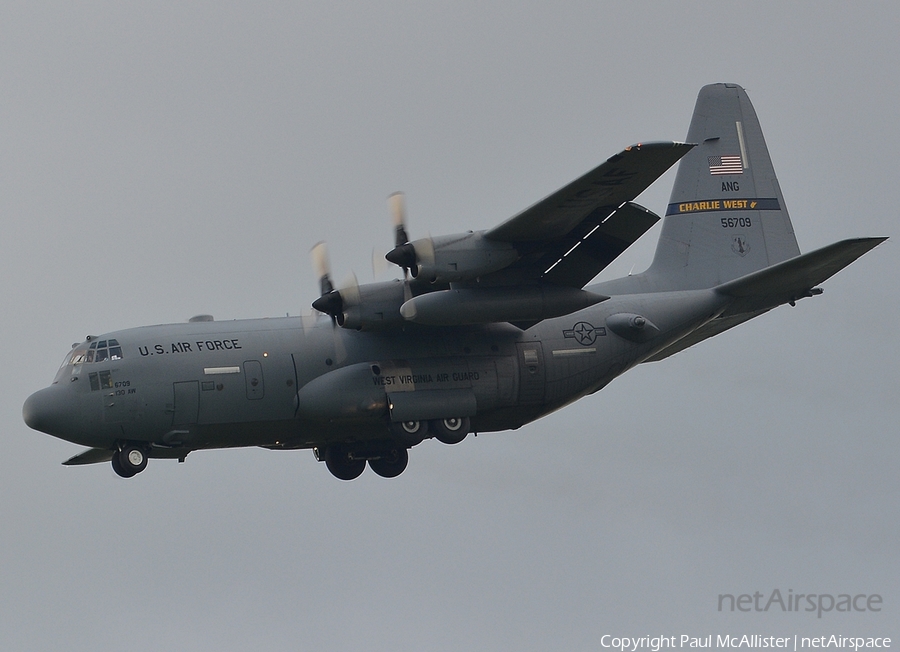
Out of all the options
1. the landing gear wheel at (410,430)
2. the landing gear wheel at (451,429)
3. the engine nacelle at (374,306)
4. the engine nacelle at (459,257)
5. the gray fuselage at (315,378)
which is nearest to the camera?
the engine nacelle at (459,257)

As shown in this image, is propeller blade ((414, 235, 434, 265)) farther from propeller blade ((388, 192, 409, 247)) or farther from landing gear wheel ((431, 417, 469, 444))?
landing gear wheel ((431, 417, 469, 444))

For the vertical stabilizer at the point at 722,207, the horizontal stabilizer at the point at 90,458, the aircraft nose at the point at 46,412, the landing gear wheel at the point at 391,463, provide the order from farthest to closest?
the vertical stabilizer at the point at 722,207
the horizontal stabilizer at the point at 90,458
the landing gear wheel at the point at 391,463
the aircraft nose at the point at 46,412

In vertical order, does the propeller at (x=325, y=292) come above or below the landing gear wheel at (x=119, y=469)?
above

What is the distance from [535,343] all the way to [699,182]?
18.7 ft

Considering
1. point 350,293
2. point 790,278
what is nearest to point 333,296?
point 350,293

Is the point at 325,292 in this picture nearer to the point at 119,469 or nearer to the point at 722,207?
the point at 119,469

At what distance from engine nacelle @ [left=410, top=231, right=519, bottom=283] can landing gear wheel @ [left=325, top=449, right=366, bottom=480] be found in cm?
506

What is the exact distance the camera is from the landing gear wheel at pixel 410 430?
24.1 m

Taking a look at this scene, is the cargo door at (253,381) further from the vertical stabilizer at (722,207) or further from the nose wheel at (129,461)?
the vertical stabilizer at (722,207)

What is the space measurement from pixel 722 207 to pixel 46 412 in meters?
13.9

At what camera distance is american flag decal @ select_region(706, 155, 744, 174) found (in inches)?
1117

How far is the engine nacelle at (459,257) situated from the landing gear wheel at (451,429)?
3117mm

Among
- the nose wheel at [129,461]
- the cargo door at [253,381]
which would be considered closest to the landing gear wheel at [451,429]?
the cargo door at [253,381]

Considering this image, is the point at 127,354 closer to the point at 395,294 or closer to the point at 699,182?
the point at 395,294
